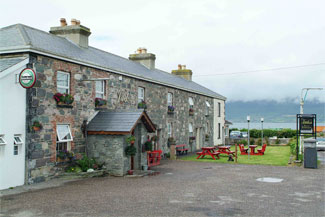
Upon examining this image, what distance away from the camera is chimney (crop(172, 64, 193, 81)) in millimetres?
36906

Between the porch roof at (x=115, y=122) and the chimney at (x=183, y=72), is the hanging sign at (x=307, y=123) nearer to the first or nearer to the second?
the porch roof at (x=115, y=122)

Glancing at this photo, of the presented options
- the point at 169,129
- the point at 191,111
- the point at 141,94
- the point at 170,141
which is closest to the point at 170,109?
the point at 169,129

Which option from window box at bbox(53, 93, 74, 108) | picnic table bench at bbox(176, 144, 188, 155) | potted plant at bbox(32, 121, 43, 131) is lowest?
picnic table bench at bbox(176, 144, 188, 155)

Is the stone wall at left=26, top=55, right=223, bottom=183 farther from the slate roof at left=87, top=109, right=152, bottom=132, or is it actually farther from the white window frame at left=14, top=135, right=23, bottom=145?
the slate roof at left=87, top=109, right=152, bottom=132

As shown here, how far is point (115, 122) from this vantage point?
16.1 meters

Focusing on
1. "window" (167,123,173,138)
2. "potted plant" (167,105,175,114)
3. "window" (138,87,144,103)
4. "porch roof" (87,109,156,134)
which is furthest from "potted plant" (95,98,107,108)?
"window" (167,123,173,138)

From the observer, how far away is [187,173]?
1673 centimetres

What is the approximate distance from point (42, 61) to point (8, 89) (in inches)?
78.7

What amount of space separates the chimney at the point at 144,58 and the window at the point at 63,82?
1326 cm

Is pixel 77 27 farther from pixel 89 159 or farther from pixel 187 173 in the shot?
pixel 187 173

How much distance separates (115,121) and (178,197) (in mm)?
6271

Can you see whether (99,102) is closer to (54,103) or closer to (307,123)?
(54,103)

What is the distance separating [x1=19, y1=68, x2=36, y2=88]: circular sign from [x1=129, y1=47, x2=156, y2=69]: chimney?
1651 cm

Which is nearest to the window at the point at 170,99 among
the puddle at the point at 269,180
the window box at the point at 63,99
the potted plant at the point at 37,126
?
the window box at the point at 63,99
